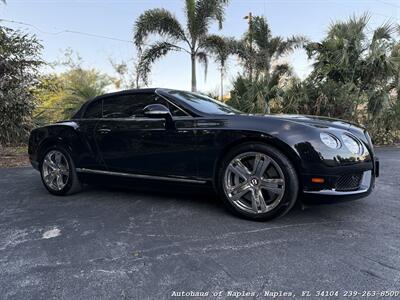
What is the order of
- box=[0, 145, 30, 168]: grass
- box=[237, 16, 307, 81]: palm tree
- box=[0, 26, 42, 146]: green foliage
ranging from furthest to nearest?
box=[237, 16, 307, 81]: palm tree → box=[0, 26, 42, 146]: green foliage → box=[0, 145, 30, 168]: grass

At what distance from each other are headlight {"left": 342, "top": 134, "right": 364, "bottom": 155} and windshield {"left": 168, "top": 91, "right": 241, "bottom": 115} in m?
1.29

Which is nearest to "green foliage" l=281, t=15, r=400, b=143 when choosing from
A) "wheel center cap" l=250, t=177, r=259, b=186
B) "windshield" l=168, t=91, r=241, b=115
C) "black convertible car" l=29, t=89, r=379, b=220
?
"windshield" l=168, t=91, r=241, b=115

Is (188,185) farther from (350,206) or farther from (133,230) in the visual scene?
(350,206)

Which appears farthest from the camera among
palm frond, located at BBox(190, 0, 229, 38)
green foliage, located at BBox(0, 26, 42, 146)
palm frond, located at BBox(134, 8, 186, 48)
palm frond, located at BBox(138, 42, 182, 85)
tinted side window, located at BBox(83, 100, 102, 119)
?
palm frond, located at BBox(138, 42, 182, 85)

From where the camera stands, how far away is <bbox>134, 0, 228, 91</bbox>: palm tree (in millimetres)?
12750

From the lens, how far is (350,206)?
12.8ft

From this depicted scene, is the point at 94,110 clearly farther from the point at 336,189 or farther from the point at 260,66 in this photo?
the point at 260,66

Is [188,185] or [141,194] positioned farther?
[141,194]

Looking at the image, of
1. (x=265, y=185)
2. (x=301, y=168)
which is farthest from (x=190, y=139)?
(x=301, y=168)

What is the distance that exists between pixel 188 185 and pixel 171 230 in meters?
0.63

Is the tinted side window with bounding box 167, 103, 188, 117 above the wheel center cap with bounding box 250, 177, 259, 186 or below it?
above

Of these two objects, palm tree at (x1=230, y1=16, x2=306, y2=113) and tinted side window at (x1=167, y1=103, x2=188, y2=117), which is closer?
tinted side window at (x1=167, y1=103, x2=188, y2=117)

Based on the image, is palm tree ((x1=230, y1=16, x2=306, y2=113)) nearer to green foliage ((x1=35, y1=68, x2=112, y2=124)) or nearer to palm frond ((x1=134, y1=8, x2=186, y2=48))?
palm frond ((x1=134, y1=8, x2=186, y2=48))

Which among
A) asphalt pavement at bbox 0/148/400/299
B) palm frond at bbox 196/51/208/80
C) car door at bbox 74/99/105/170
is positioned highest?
palm frond at bbox 196/51/208/80
